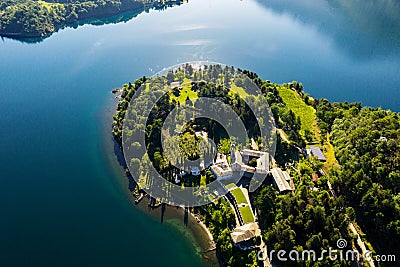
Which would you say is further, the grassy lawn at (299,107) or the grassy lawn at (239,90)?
the grassy lawn at (239,90)

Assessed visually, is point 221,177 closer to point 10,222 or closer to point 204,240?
point 204,240

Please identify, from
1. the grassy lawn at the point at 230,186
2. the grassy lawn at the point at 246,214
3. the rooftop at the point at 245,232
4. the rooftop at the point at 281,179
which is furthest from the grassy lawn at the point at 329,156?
the rooftop at the point at 245,232

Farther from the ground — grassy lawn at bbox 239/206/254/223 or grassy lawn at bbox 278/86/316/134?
grassy lawn at bbox 278/86/316/134

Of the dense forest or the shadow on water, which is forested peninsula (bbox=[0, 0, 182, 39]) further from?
the dense forest

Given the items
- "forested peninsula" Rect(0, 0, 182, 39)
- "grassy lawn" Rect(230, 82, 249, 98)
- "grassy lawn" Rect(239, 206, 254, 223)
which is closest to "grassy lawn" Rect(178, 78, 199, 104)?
"grassy lawn" Rect(230, 82, 249, 98)

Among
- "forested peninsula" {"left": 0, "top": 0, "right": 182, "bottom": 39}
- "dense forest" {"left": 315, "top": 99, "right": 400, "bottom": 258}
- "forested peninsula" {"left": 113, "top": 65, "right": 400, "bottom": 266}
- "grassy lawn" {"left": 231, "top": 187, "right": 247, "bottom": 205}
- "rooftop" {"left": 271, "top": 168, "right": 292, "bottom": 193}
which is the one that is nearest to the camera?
"forested peninsula" {"left": 113, "top": 65, "right": 400, "bottom": 266}

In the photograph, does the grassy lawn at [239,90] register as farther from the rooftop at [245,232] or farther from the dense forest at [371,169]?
the rooftop at [245,232]
